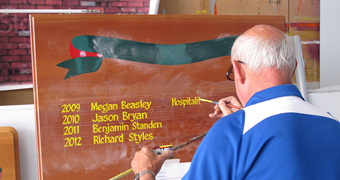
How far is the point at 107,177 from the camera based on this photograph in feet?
4.95

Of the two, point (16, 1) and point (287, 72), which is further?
point (16, 1)

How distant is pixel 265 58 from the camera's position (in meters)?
0.84

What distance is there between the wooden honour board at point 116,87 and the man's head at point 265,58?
753mm

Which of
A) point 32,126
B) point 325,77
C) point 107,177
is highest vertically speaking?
point 325,77

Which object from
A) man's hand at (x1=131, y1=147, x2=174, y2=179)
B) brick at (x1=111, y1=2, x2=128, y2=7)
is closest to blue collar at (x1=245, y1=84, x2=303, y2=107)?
man's hand at (x1=131, y1=147, x2=174, y2=179)

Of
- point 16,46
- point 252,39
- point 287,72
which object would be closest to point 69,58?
point 252,39

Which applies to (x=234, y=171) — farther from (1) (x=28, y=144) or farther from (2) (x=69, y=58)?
(1) (x=28, y=144)

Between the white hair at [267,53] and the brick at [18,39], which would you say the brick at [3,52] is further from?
the white hair at [267,53]

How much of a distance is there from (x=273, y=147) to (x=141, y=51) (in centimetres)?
105

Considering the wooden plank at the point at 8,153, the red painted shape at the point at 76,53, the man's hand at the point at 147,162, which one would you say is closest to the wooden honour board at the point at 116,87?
the red painted shape at the point at 76,53

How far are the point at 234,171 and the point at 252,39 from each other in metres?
0.46

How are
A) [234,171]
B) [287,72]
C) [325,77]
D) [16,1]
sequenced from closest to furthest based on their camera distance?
[234,171], [287,72], [16,1], [325,77]

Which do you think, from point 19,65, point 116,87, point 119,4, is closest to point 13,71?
point 19,65

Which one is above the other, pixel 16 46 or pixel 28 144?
pixel 16 46
